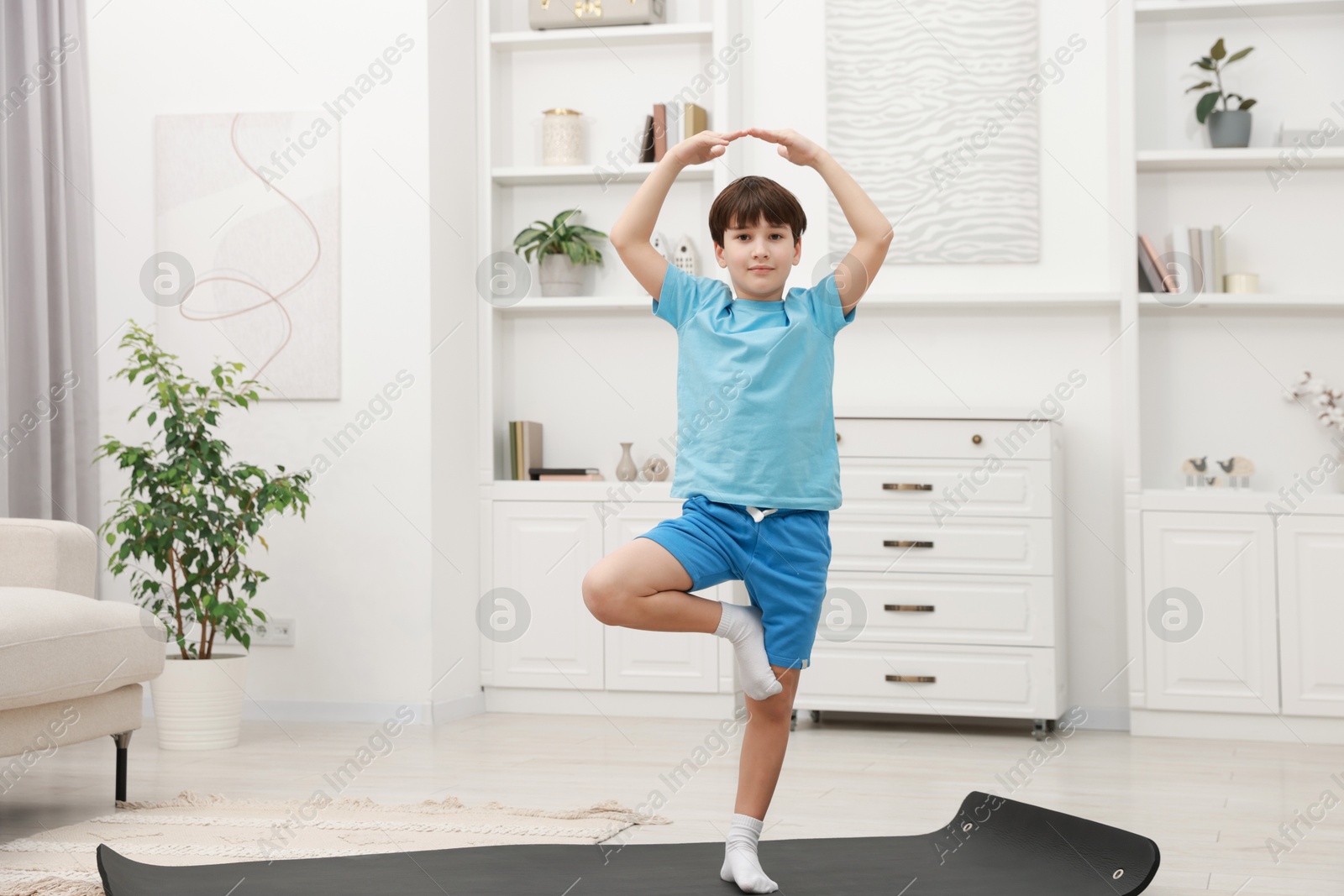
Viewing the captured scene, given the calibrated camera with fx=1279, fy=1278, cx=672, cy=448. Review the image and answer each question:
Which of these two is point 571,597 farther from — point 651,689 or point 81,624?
point 81,624

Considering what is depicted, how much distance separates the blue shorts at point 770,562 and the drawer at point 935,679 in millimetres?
→ 1726

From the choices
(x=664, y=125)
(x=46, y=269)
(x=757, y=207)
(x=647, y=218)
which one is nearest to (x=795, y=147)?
(x=757, y=207)

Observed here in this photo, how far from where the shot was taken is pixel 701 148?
194 cm

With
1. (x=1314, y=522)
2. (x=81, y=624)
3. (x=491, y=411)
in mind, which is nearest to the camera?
(x=81, y=624)

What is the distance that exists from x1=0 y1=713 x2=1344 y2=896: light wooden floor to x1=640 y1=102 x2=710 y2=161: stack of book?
5.87ft

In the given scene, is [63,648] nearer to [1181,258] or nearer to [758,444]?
[758,444]

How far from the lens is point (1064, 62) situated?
156 inches

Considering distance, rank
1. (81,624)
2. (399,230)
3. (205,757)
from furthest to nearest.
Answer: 1. (399,230)
2. (205,757)
3. (81,624)

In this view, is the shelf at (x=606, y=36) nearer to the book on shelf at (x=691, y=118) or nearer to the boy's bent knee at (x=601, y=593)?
the book on shelf at (x=691, y=118)

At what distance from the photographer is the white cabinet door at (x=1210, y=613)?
3564 millimetres

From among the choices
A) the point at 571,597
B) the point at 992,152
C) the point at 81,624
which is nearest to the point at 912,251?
the point at 992,152

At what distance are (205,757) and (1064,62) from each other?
3213mm

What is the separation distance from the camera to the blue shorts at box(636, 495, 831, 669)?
6.35 ft

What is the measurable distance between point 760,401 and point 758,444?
6cm
